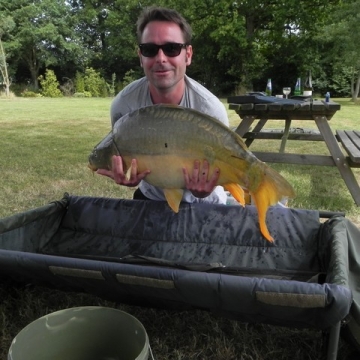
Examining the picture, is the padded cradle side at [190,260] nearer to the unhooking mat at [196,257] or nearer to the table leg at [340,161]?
the unhooking mat at [196,257]

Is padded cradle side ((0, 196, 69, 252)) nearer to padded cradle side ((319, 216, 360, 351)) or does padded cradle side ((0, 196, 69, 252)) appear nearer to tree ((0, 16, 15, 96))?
padded cradle side ((319, 216, 360, 351))

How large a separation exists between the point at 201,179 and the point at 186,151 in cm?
9

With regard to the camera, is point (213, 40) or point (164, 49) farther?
point (213, 40)

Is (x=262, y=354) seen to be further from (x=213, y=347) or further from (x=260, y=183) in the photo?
(x=260, y=183)

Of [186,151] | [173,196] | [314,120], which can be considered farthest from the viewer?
[314,120]

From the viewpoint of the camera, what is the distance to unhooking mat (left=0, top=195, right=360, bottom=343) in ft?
2.57

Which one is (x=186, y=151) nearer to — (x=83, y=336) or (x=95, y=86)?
(x=83, y=336)

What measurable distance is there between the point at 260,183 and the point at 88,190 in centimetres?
146

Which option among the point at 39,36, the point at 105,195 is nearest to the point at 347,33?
the point at 105,195

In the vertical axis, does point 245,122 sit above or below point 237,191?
below

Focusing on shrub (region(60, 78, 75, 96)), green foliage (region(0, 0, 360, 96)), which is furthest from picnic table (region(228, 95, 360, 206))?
shrub (region(60, 78, 75, 96))

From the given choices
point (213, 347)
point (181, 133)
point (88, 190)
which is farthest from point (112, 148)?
point (88, 190)

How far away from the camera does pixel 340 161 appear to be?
2.20 m

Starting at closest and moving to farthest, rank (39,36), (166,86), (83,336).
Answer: (83,336), (166,86), (39,36)
